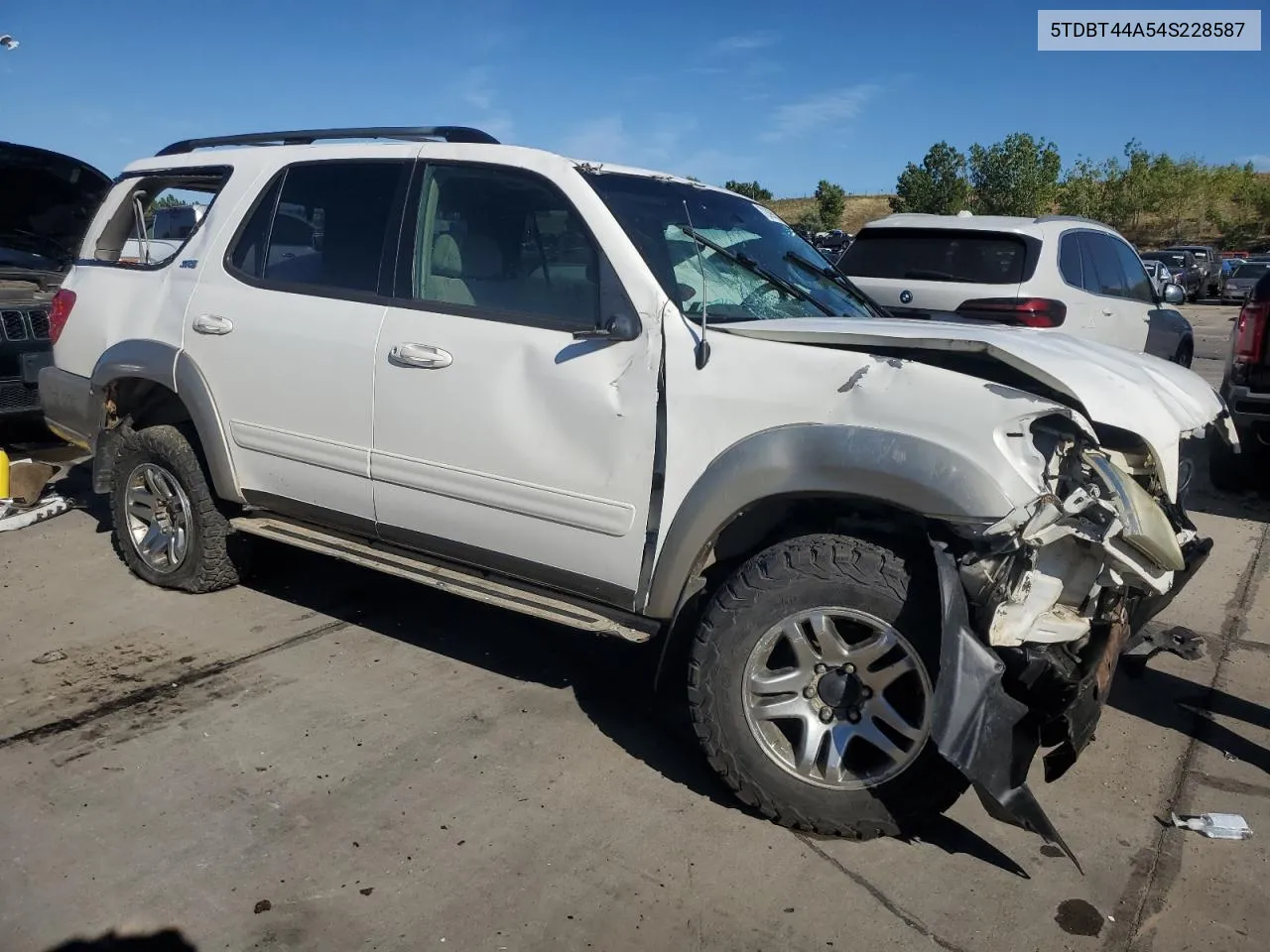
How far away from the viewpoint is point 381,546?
410 cm

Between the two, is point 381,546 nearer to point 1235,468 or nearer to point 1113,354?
point 1113,354

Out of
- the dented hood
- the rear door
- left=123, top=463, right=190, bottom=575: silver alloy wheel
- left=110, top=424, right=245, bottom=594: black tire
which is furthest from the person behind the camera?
the rear door

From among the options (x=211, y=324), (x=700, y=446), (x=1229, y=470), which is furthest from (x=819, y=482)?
(x=1229, y=470)

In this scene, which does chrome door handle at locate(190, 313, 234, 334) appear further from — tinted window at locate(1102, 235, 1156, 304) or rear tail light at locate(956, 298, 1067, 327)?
tinted window at locate(1102, 235, 1156, 304)

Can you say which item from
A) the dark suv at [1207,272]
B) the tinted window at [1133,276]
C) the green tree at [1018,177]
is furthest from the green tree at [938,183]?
the tinted window at [1133,276]

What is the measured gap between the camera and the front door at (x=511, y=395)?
132 inches

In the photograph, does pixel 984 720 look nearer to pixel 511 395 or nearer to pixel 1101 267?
pixel 511 395

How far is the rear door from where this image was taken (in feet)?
24.6

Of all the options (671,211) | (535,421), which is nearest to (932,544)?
(535,421)


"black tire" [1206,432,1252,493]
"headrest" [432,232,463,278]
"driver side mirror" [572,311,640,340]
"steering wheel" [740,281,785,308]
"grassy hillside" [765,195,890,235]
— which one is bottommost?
"black tire" [1206,432,1252,493]

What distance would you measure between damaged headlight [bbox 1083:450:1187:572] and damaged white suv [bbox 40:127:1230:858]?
12 millimetres

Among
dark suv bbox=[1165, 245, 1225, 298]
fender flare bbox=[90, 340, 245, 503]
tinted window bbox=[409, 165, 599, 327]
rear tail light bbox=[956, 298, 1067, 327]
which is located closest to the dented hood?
tinted window bbox=[409, 165, 599, 327]

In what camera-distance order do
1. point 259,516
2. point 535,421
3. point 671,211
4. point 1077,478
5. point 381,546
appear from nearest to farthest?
point 1077,478, point 535,421, point 671,211, point 381,546, point 259,516

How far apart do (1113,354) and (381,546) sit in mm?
2779
